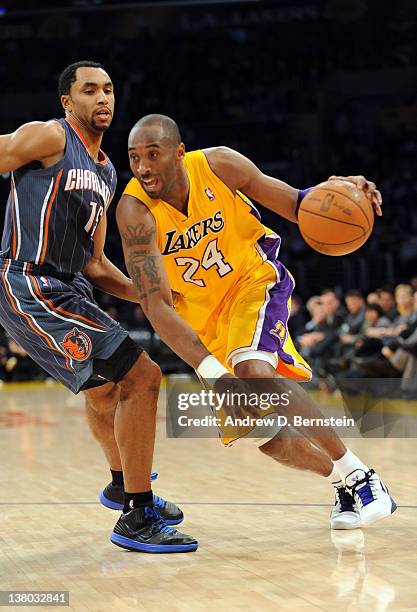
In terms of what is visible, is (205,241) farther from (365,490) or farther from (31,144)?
(365,490)

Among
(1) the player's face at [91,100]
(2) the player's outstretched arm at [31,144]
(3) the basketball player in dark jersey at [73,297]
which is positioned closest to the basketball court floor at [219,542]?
(3) the basketball player in dark jersey at [73,297]

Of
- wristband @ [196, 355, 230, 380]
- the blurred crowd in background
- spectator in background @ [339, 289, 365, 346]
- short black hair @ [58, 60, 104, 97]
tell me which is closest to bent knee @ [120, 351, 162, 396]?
wristband @ [196, 355, 230, 380]

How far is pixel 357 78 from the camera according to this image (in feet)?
65.8

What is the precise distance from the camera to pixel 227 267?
4176mm

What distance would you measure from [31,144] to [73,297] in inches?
27.1

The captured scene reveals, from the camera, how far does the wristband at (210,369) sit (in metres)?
3.50

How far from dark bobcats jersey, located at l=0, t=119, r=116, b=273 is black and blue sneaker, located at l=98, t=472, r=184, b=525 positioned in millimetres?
1185

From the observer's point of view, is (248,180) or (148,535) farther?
(248,180)

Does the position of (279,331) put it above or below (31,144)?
below

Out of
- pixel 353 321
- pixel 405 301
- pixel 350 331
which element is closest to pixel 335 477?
pixel 405 301

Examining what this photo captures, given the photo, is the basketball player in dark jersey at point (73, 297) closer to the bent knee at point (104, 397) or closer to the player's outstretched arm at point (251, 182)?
the bent knee at point (104, 397)

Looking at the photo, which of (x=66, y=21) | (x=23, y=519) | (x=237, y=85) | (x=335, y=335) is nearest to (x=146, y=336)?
(x=335, y=335)

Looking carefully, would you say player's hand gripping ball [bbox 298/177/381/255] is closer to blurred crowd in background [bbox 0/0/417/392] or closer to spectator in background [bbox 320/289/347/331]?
spectator in background [bbox 320/289/347/331]

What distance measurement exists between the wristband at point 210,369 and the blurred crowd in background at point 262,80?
1419cm
